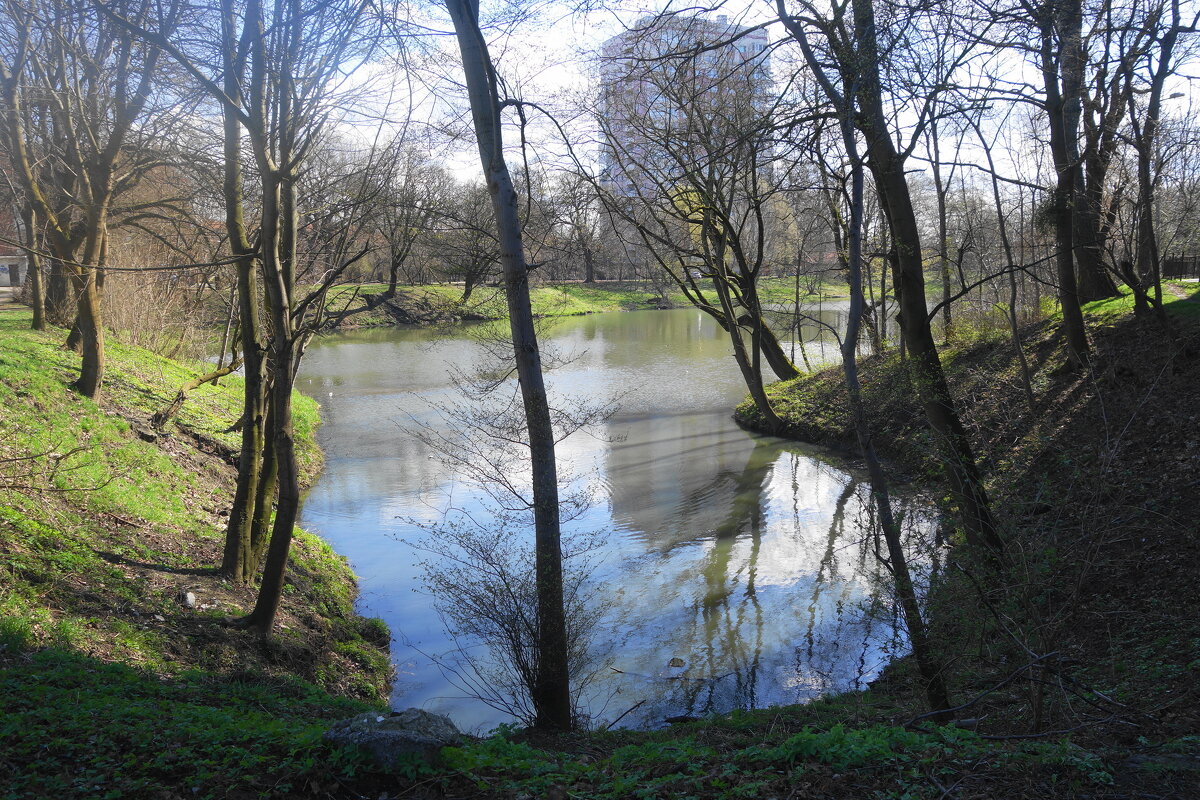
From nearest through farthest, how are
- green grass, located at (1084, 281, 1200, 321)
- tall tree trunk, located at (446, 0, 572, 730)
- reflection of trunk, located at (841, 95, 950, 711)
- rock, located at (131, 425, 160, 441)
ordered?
reflection of trunk, located at (841, 95, 950, 711) < tall tree trunk, located at (446, 0, 572, 730) < rock, located at (131, 425, 160, 441) < green grass, located at (1084, 281, 1200, 321)

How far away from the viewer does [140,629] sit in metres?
6.22

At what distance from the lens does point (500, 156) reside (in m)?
6.33

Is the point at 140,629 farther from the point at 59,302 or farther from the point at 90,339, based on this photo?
the point at 59,302

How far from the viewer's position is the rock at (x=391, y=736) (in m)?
3.73

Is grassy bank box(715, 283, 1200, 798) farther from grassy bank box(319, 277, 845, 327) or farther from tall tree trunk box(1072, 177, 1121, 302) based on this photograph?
grassy bank box(319, 277, 845, 327)

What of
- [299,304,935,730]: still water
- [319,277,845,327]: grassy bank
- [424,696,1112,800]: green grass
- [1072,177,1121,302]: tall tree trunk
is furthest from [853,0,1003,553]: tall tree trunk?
[319,277,845,327]: grassy bank

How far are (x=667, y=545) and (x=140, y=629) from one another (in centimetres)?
688

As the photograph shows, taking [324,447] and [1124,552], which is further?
[324,447]

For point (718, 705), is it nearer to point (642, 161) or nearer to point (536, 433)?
point (536, 433)

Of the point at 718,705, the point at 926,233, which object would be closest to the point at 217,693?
the point at 718,705

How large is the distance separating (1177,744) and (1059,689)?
61cm

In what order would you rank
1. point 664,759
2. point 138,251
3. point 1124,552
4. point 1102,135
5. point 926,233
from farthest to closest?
point 926,233 → point 138,251 → point 1102,135 → point 1124,552 → point 664,759

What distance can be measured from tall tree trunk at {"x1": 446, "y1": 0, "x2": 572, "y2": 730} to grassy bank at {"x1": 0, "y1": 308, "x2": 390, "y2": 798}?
1525 mm

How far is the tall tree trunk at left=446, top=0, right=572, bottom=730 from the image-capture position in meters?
6.16
